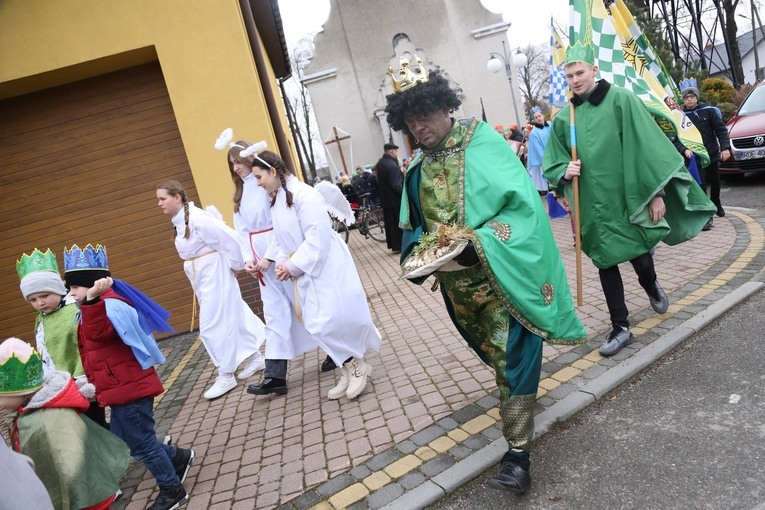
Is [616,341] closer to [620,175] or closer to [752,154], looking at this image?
[620,175]

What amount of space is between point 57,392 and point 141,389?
752 millimetres

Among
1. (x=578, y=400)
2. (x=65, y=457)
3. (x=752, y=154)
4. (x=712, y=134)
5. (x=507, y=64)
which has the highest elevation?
(x=507, y=64)

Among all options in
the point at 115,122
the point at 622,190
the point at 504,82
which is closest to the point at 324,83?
the point at 504,82

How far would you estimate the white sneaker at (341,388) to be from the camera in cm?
435

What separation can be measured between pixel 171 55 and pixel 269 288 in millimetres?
4185

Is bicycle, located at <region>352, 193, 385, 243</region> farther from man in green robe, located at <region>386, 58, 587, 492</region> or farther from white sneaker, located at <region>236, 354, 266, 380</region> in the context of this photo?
man in green robe, located at <region>386, 58, 587, 492</region>

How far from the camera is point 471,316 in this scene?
296 centimetres

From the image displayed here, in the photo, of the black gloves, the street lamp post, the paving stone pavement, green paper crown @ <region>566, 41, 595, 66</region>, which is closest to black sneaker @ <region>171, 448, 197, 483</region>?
the paving stone pavement

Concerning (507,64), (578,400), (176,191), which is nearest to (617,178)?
(578,400)

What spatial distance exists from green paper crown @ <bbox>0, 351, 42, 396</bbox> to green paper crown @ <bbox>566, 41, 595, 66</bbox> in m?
3.53

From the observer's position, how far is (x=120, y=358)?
10.6ft

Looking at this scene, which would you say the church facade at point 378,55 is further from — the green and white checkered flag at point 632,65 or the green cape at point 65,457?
the green cape at point 65,457

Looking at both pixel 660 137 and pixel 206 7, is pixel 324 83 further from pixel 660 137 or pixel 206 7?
pixel 660 137

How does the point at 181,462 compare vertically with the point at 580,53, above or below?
below
